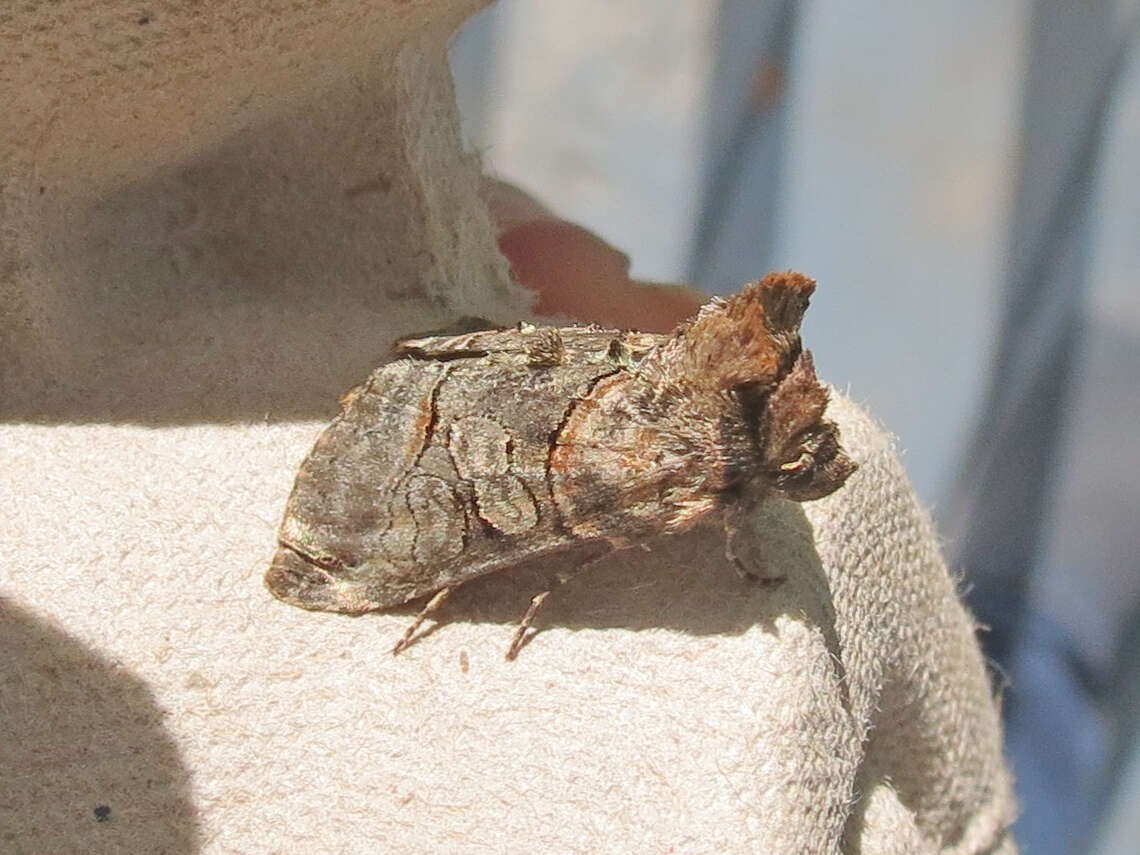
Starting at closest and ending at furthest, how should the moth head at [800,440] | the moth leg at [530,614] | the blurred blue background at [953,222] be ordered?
the moth head at [800,440], the moth leg at [530,614], the blurred blue background at [953,222]

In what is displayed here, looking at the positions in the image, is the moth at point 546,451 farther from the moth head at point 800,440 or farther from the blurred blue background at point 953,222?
the blurred blue background at point 953,222

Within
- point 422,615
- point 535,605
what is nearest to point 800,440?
point 535,605

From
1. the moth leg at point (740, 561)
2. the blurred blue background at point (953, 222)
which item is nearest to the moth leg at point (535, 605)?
the moth leg at point (740, 561)

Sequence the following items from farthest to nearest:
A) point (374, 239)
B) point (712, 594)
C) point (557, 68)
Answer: point (557, 68), point (374, 239), point (712, 594)

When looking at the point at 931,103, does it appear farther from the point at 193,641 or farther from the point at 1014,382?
the point at 193,641

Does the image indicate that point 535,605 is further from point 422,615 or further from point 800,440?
point 800,440

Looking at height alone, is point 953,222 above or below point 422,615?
above

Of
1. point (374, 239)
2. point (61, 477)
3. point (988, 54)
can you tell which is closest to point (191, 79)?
point (374, 239)
